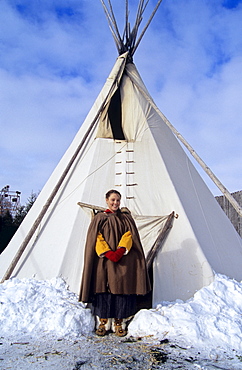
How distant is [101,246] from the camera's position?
3.21m

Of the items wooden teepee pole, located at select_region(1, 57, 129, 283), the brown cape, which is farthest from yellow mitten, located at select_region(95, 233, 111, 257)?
Answer: wooden teepee pole, located at select_region(1, 57, 129, 283)

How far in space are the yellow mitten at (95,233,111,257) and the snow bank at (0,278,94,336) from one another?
0.63 meters

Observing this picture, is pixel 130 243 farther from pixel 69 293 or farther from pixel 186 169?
pixel 186 169

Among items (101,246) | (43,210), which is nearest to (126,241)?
(101,246)

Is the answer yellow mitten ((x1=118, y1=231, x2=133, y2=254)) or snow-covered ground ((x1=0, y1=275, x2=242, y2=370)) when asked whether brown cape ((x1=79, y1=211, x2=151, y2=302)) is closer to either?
yellow mitten ((x1=118, y1=231, x2=133, y2=254))

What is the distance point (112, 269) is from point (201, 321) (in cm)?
95

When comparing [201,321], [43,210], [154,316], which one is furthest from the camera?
[43,210]

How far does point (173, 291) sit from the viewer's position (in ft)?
12.3

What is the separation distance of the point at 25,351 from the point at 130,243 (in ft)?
4.31

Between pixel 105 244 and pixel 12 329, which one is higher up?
pixel 105 244

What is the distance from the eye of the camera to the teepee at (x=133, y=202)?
12.8ft

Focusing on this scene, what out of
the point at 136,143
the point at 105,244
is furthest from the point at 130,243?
the point at 136,143

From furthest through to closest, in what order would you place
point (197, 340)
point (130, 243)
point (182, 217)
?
point (182, 217), point (130, 243), point (197, 340)

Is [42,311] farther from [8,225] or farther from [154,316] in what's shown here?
[8,225]
